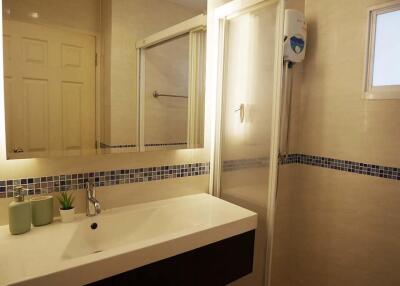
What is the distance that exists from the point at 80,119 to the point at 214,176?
2.72 feet

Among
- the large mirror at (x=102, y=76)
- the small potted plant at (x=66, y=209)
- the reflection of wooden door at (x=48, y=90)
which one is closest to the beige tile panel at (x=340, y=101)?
the large mirror at (x=102, y=76)

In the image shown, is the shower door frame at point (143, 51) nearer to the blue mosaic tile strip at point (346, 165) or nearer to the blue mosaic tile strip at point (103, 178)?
the blue mosaic tile strip at point (103, 178)

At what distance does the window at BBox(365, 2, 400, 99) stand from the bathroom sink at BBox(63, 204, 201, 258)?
1.29 meters

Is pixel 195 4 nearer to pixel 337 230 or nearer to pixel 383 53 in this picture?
pixel 383 53

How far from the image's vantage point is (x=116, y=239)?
123cm

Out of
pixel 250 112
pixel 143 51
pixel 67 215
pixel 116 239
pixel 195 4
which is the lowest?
pixel 116 239

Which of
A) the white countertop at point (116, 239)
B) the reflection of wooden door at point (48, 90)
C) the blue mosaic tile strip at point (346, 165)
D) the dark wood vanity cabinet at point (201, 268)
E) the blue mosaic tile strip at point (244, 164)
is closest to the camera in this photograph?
the white countertop at point (116, 239)

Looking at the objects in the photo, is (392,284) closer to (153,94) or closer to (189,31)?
(153,94)

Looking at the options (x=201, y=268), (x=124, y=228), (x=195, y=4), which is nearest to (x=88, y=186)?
(x=124, y=228)

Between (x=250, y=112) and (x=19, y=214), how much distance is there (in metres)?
1.15

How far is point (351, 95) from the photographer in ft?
5.56

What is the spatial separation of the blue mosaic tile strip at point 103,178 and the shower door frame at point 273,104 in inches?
4.5

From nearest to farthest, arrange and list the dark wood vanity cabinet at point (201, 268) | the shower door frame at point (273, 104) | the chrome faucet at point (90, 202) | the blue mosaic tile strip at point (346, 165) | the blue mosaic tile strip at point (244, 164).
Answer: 1. the dark wood vanity cabinet at point (201, 268)
2. the chrome faucet at point (90, 202)
3. the shower door frame at point (273, 104)
4. the blue mosaic tile strip at point (244, 164)
5. the blue mosaic tile strip at point (346, 165)

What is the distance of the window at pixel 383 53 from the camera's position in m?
1.54
